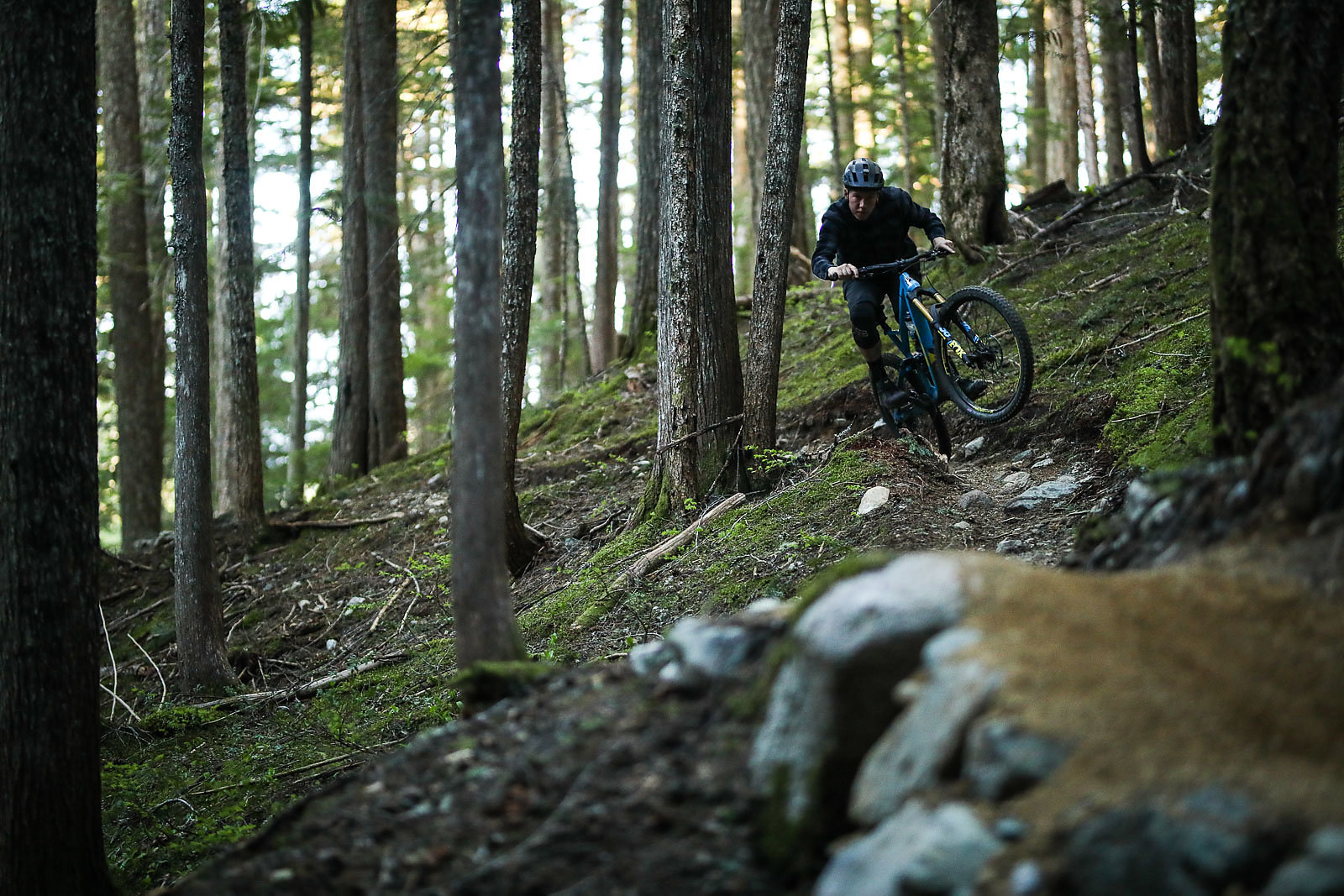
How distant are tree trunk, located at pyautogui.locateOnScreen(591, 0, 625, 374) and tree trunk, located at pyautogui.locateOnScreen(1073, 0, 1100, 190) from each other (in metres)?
9.22

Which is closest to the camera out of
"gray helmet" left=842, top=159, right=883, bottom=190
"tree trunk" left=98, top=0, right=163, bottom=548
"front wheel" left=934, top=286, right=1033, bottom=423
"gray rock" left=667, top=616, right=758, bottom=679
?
"gray rock" left=667, top=616, right=758, bottom=679

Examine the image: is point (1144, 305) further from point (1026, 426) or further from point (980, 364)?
point (980, 364)

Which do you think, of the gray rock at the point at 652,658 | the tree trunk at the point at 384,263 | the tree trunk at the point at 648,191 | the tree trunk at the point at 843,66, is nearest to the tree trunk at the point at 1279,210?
the gray rock at the point at 652,658

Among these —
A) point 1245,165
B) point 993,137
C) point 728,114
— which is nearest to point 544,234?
point 993,137

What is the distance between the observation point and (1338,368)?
3.83 meters

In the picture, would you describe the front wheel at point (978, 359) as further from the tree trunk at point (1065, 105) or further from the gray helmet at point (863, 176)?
the tree trunk at point (1065, 105)

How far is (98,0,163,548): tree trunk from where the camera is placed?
1498 cm

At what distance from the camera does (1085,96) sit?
67.4 feet

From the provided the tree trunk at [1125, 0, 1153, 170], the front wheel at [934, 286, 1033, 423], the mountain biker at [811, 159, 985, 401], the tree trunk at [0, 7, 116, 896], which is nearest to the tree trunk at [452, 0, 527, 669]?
the tree trunk at [0, 7, 116, 896]

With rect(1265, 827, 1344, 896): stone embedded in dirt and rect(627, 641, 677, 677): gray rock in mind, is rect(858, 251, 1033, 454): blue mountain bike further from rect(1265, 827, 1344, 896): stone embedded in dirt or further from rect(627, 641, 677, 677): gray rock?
rect(1265, 827, 1344, 896): stone embedded in dirt

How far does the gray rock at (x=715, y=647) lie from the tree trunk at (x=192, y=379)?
6.08 metres

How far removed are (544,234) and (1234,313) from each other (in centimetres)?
1974

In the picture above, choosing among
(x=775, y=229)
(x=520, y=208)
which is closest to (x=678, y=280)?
(x=775, y=229)

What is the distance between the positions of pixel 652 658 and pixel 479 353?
1.45 m
